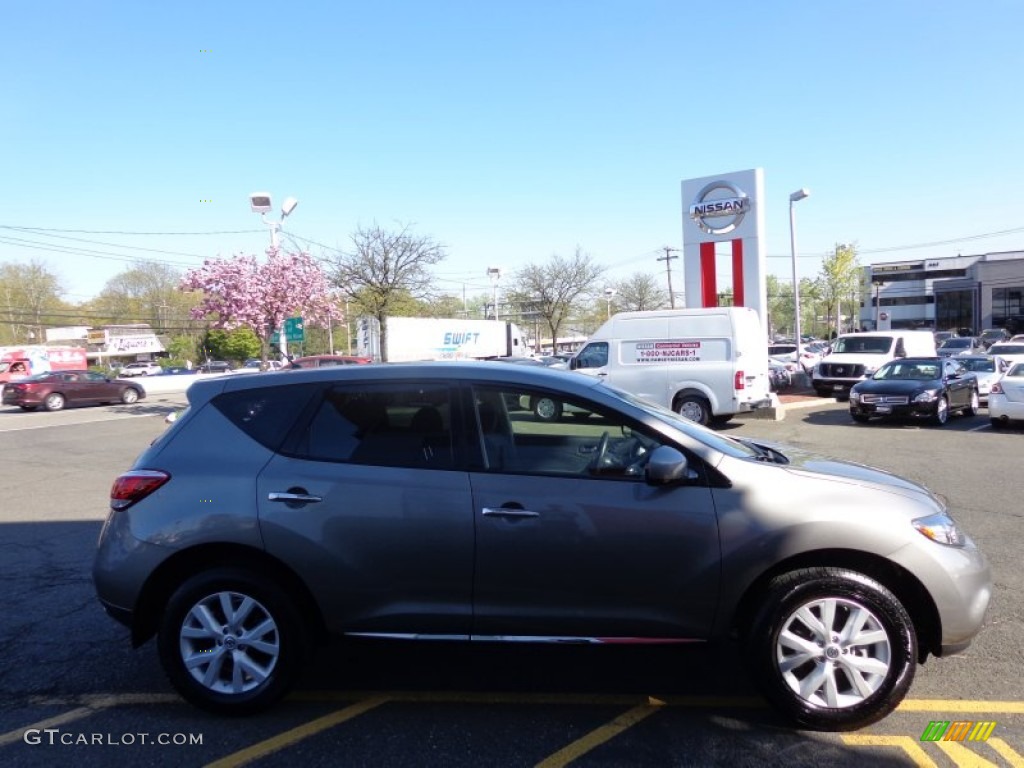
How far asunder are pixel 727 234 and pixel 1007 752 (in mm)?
17897

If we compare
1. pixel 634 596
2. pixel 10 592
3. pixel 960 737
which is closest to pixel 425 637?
pixel 634 596

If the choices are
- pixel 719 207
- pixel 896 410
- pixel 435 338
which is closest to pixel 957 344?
pixel 435 338

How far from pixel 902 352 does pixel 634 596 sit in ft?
74.1

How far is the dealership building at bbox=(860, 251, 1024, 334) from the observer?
76.9 m

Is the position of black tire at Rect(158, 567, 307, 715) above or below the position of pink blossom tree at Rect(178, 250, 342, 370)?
below

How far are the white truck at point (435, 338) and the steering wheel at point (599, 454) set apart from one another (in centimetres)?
2808

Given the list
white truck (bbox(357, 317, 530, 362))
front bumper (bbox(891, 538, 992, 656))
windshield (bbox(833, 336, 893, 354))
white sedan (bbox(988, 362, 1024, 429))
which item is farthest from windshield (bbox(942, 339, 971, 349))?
front bumper (bbox(891, 538, 992, 656))

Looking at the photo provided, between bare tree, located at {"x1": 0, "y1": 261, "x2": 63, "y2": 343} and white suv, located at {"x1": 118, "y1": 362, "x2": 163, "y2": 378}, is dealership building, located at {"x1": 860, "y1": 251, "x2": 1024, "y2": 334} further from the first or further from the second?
bare tree, located at {"x1": 0, "y1": 261, "x2": 63, "y2": 343}

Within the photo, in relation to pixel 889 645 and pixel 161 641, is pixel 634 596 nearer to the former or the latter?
pixel 889 645

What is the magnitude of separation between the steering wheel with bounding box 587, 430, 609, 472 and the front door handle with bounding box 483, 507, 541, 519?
1.19ft

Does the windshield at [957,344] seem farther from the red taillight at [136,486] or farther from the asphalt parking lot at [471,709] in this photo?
the red taillight at [136,486]

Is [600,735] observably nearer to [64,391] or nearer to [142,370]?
[64,391]

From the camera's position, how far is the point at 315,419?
3.57 m

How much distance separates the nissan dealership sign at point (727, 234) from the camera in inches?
746
